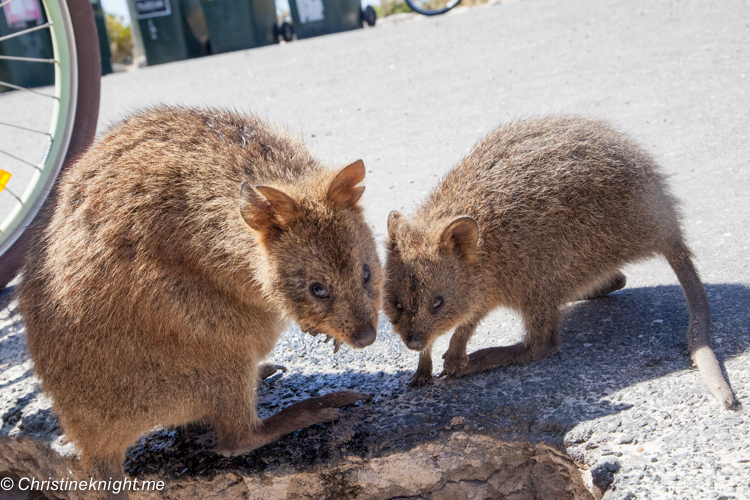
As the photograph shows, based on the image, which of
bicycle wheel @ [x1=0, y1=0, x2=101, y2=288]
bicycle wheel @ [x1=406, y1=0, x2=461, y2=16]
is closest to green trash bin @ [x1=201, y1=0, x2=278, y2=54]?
bicycle wheel @ [x1=406, y1=0, x2=461, y2=16]

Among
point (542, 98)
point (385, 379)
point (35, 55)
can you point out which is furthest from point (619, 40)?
point (35, 55)

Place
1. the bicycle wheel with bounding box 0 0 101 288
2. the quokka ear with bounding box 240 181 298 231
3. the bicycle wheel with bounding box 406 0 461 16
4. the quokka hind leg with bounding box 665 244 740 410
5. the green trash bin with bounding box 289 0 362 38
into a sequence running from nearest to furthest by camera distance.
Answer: the quokka hind leg with bounding box 665 244 740 410
the quokka ear with bounding box 240 181 298 231
the bicycle wheel with bounding box 0 0 101 288
the bicycle wheel with bounding box 406 0 461 16
the green trash bin with bounding box 289 0 362 38

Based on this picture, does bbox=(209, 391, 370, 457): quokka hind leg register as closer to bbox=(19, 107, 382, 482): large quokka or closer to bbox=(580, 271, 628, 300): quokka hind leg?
bbox=(19, 107, 382, 482): large quokka

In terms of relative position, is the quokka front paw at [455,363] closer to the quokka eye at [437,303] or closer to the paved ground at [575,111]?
the paved ground at [575,111]

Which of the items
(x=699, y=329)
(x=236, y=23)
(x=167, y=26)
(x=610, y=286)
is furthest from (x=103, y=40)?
(x=699, y=329)

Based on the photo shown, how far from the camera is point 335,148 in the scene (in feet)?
19.1

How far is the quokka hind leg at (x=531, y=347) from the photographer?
127 inches

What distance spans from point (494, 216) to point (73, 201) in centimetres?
197

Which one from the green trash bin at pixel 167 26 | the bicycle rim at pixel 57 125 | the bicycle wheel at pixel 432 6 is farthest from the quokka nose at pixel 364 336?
the green trash bin at pixel 167 26

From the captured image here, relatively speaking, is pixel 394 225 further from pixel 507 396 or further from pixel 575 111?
pixel 575 111

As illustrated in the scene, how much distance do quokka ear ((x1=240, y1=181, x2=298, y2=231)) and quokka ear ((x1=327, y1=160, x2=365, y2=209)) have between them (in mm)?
199

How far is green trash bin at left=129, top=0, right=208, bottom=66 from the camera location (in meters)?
13.6

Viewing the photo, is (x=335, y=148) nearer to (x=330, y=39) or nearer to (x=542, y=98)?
(x=542, y=98)

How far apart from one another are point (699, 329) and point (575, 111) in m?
3.26
